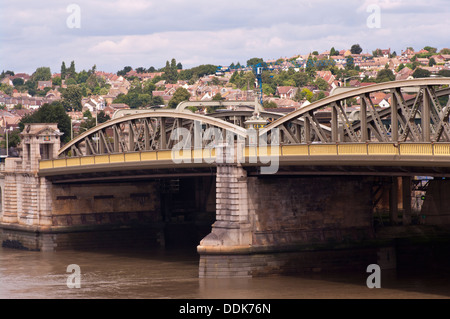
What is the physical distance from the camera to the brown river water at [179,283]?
63781mm

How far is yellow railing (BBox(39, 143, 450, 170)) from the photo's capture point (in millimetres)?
58531

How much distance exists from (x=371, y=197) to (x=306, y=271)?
8043mm

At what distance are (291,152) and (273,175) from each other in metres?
4.87

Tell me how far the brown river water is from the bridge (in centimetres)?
233

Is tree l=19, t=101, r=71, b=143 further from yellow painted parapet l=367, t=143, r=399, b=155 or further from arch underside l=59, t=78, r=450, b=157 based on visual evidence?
yellow painted parapet l=367, t=143, r=399, b=155

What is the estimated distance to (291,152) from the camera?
219ft

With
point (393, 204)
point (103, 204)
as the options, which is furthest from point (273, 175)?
point (103, 204)

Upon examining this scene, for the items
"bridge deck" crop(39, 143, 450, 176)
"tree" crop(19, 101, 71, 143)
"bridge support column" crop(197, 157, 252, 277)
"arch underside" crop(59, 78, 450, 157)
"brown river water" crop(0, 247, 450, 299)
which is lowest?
"brown river water" crop(0, 247, 450, 299)

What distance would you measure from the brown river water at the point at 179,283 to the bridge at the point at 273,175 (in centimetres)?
233

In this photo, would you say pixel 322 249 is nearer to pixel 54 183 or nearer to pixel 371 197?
pixel 371 197

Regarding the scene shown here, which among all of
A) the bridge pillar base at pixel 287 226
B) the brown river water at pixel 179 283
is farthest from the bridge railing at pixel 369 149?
the brown river water at pixel 179 283

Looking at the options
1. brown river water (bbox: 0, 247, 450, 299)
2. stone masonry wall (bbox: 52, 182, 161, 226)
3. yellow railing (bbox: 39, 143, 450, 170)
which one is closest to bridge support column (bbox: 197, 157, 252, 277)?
brown river water (bbox: 0, 247, 450, 299)

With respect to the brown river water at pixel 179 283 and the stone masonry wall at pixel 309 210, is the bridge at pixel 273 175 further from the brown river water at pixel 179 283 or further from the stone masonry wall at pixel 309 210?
the brown river water at pixel 179 283
